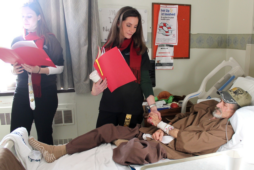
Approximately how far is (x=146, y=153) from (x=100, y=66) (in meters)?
0.57

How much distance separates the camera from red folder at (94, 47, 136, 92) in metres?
1.22

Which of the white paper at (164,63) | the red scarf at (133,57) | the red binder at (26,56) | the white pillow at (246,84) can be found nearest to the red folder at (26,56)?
the red binder at (26,56)

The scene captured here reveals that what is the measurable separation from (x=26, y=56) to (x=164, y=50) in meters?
1.40

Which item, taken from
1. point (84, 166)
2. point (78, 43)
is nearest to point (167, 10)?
point (78, 43)

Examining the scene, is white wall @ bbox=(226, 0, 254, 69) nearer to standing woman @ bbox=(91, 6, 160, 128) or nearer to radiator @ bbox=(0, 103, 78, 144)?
standing woman @ bbox=(91, 6, 160, 128)

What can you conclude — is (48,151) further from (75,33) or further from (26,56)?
(75,33)

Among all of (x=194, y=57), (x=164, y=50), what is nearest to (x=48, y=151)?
(x=164, y=50)

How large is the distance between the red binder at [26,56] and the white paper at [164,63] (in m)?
1.21

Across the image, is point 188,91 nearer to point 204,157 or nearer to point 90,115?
point 90,115

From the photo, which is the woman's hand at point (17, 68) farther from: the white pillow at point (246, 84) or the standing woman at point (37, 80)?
the white pillow at point (246, 84)

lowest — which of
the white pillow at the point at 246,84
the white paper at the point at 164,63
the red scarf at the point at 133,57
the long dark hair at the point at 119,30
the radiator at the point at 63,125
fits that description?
the radiator at the point at 63,125

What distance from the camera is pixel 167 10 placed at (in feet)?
7.20

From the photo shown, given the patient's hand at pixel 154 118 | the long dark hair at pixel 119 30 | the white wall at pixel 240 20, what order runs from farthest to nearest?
the white wall at pixel 240 20, the patient's hand at pixel 154 118, the long dark hair at pixel 119 30

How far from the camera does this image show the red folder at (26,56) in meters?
1.34
